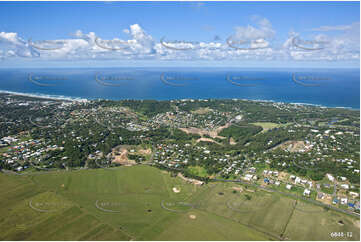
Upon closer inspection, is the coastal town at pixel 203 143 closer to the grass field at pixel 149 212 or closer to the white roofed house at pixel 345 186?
the white roofed house at pixel 345 186

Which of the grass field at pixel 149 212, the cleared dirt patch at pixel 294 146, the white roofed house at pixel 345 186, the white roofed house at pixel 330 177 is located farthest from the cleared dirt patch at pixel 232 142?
the white roofed house at pixel 345 186

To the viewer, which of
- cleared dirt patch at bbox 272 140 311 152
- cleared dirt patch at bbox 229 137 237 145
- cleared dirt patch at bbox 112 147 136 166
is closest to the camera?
cleared dirt patch at bbox 112 147 136 166

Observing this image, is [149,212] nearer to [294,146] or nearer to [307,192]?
[307,192]

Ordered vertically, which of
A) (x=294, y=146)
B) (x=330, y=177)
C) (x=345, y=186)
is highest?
(x=330, y=177)

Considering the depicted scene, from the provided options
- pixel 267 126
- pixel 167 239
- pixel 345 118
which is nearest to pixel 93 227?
pixel 167 239

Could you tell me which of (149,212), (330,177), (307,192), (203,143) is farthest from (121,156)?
(330,177)

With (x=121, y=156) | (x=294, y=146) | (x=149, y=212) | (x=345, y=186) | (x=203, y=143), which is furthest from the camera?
(x=203, y=143)

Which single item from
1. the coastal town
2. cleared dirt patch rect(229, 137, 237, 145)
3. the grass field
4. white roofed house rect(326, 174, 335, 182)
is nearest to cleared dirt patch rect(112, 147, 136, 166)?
the coastal town

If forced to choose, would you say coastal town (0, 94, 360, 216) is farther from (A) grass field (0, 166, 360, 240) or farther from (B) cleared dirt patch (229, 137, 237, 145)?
(A) grass field (0, 166, 360, 240)
